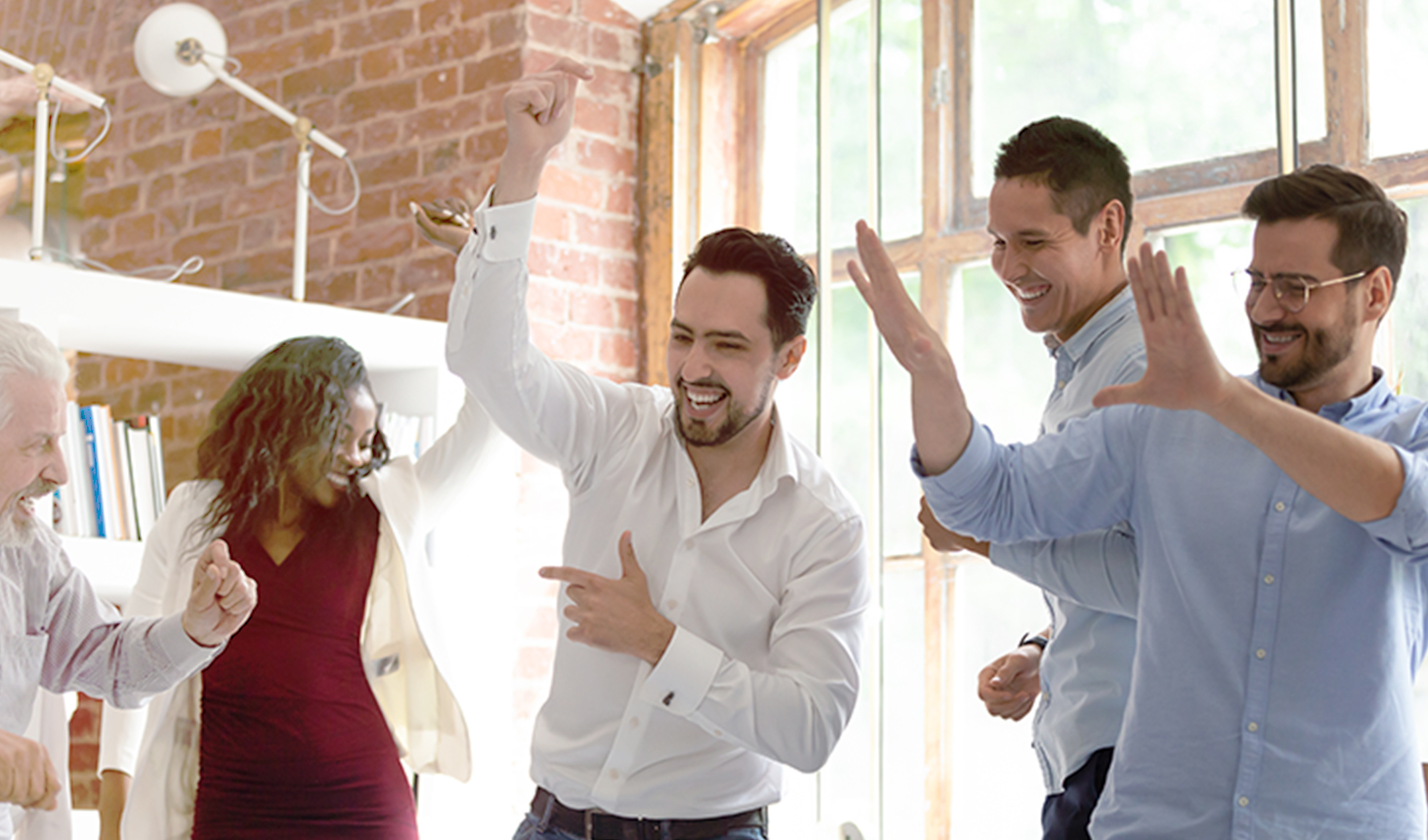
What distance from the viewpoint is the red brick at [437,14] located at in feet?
12.0

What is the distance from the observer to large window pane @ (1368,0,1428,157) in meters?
2.28

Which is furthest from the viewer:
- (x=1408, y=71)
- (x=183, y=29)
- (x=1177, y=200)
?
(x=183, y=29)

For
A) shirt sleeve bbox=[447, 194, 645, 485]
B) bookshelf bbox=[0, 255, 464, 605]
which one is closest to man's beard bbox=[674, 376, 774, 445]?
shirt sleeve bbox=[447, 194, 645, 485]

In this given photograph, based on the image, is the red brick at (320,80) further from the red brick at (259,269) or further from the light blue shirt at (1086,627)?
the light blue shirt at (1086,627)

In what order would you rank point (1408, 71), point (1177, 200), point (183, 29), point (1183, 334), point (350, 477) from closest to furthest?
point (1183, 334)
point (1408, 71)
point (350, 477)
point (1177, 200)
point (183, 29)

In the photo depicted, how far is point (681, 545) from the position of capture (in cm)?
189

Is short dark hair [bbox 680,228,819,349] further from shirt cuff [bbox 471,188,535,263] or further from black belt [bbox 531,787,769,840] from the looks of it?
black belt [bbox 531,787,769,840]

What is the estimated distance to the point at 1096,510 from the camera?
1542 millimetres

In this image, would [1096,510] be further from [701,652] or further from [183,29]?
[183,29]

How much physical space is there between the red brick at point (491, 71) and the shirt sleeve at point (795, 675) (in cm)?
199

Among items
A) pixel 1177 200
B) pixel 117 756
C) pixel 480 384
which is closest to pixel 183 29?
pixel 117 756

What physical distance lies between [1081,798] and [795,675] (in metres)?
0.39

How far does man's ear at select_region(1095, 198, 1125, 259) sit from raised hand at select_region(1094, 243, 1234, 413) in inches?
18.6

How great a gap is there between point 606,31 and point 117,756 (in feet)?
7.08
